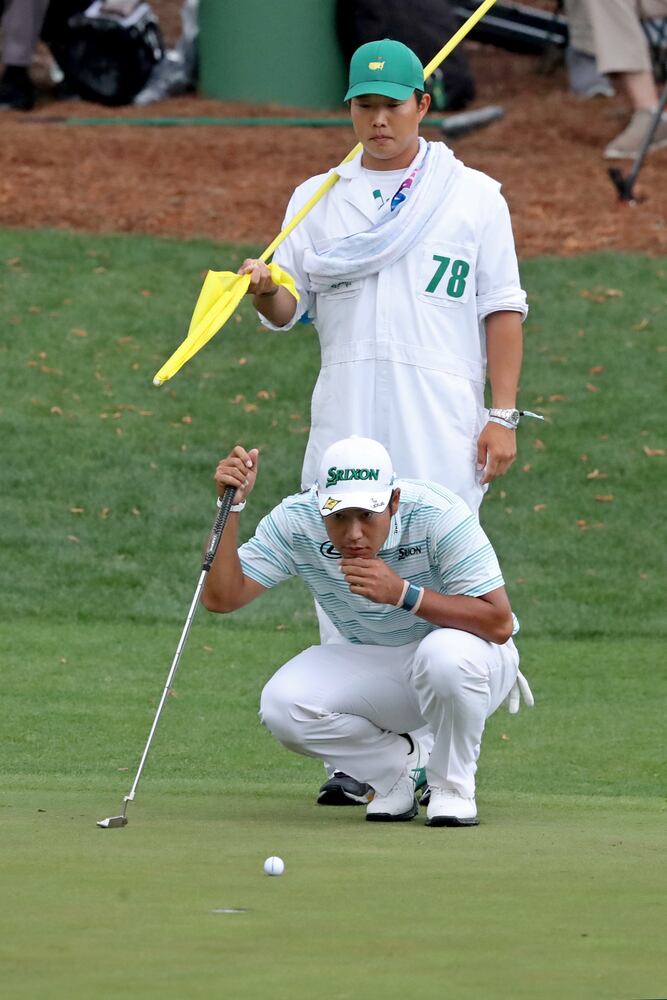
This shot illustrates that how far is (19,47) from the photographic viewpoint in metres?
15.7

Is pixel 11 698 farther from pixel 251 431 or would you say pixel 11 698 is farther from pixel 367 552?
pixel 251 431

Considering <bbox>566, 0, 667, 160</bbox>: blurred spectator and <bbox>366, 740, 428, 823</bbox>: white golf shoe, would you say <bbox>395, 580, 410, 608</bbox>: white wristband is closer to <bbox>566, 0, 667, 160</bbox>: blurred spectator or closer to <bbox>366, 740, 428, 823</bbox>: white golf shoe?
<bbox>366, 740, 428, 823</bbox>: white golf shoe

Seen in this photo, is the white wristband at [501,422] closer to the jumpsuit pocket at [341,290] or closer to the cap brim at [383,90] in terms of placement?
the jumpsuit pocket at [341,290]

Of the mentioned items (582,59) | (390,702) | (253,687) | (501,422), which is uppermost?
(582,59)

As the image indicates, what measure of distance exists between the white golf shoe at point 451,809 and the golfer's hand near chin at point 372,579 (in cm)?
61

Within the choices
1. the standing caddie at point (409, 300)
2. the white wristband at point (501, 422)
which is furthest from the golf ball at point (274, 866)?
the white wristband at point (501, 422)

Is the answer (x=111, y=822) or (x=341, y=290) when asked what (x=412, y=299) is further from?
(x=111, y=822)

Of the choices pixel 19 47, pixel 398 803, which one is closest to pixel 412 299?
pixel 398 803

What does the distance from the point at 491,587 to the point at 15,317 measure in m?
7.91

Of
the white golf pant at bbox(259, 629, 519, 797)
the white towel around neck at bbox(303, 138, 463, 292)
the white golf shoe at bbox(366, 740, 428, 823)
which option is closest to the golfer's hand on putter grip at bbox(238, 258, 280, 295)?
the white towel around neck at bbox(303, 138, 463, 292)

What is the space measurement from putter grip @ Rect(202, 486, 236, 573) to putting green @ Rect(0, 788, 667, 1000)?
0.69m

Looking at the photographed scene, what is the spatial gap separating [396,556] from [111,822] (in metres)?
1.04

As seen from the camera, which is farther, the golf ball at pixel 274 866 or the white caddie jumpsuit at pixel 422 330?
the white caddie jumpsuit at pixel 422 330

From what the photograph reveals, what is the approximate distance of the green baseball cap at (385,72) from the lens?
5430 mm
